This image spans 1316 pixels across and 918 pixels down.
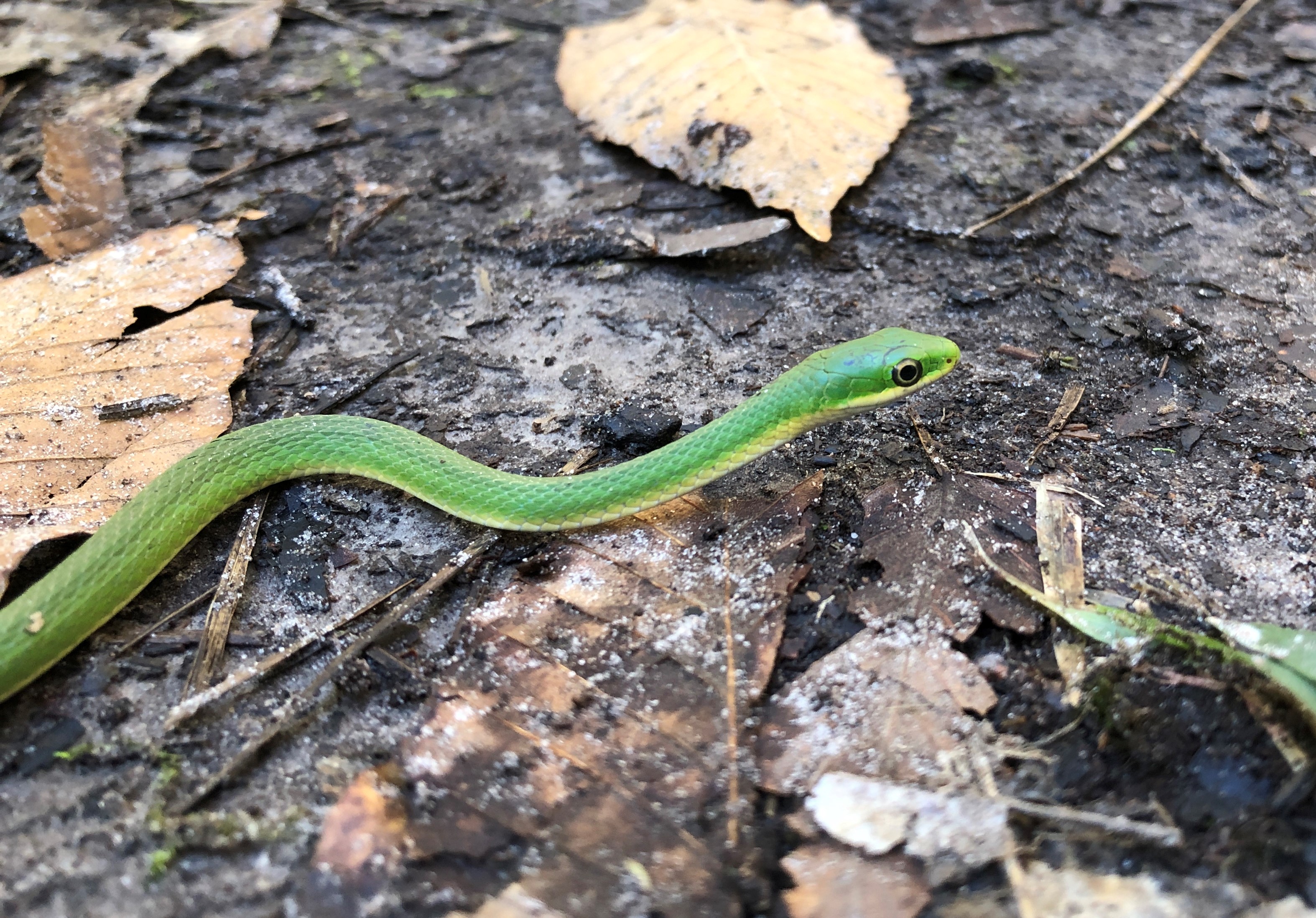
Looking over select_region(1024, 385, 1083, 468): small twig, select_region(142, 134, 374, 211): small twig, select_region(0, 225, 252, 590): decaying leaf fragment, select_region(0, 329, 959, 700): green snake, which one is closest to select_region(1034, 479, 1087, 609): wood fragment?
select_region(1024, 385, 1083, 468): small twig

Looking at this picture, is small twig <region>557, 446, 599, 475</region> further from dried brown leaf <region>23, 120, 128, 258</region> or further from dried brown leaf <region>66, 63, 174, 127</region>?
dried brown leaf <region>66, 63, 174, 127</region>

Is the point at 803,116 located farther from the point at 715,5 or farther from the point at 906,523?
the point at 906,523

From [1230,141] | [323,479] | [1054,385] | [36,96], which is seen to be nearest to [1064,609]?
[1054,385]

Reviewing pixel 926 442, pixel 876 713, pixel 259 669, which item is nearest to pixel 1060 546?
pixel 926 442

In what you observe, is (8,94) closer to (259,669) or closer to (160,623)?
(160,623)

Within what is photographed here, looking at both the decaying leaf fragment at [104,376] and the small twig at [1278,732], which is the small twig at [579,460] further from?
the small twig at [1278,732]

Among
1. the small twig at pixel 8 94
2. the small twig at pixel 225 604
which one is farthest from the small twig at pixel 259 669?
the small twig at pixel 8 94
